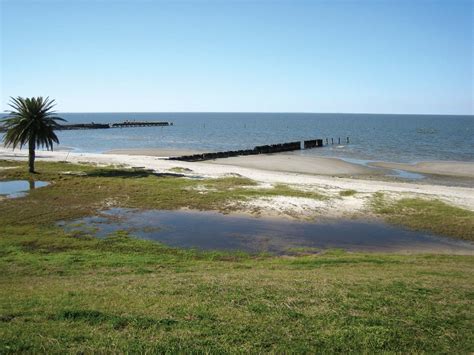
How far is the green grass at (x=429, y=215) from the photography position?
22.3 meters

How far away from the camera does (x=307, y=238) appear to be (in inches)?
810

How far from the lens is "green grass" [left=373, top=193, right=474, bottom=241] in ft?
73.2

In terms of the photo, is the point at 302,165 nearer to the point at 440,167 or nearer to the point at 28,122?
the point at 440,167

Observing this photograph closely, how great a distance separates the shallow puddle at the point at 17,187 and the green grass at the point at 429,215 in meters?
26.5

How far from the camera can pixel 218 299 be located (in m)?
9.95

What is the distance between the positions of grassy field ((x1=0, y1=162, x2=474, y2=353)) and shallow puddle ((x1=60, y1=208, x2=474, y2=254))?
5.35ft

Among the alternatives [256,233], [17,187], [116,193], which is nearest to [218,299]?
[256,233]

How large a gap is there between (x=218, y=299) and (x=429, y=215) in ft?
64.5

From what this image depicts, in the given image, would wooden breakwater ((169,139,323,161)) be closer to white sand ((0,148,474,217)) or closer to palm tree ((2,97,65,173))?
white sand ((0,148,474,217))

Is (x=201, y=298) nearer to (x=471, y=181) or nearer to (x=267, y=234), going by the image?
(x=267, y=234)

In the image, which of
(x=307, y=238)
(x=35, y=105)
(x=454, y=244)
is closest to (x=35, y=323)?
(x=307, y=238)

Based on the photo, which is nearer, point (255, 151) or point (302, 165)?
point (302, 165)

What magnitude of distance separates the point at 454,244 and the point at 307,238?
300 inches

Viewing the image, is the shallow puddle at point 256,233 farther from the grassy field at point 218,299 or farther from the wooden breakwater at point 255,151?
the wooden breakwater at point 255,151
